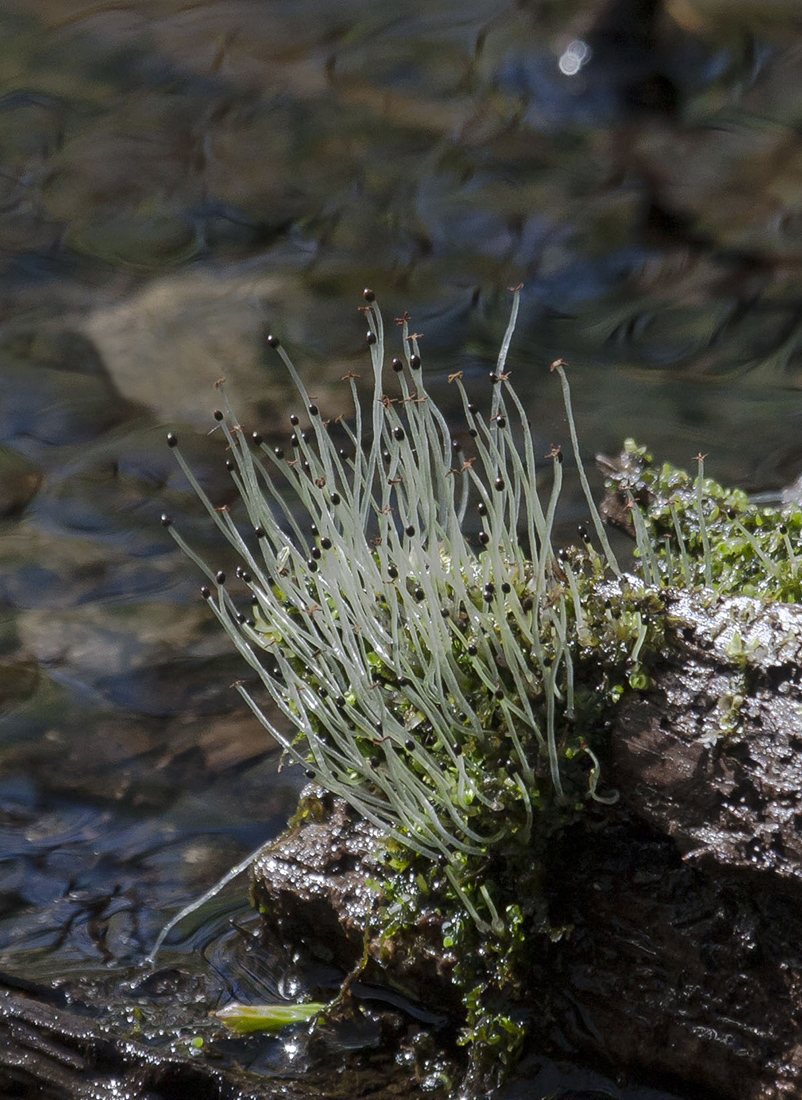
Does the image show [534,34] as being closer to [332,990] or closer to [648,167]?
[648,167]

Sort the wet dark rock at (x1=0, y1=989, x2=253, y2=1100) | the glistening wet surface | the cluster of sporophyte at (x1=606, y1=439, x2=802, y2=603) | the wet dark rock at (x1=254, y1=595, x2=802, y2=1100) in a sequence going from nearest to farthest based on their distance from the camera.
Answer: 1. the wet dark rock at (x1=254, y1=595, x2=802, y2=1100)
2. the wet dark rock at (x1=0, y1=989, x2=253, y2=1100)
3. the cluster of sporophyte at (x1=606, y1=439, x2=802, y2=603)
4. the glistening wet surface

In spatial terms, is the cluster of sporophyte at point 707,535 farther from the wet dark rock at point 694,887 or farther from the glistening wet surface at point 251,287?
the glistening wet surface at point 251,287

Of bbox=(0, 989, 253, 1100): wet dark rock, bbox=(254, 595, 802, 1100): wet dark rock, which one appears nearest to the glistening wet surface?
bbox=(0, 989, 253, 1100): wet dark rock

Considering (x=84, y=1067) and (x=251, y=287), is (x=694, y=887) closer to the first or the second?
(x=84, y=1067)

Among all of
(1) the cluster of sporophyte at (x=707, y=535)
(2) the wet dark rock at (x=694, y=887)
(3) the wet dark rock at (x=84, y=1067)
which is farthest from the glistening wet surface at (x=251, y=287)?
(1) the cluster of sporophyte at (x=707, y=535)

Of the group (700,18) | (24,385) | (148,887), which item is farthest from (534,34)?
(148,887)

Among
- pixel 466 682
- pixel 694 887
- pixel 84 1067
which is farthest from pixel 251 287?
pixel 694 887

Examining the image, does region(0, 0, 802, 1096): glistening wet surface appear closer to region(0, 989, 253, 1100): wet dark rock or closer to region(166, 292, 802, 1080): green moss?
region(0, 989, 253, 1100): wet dark rock
